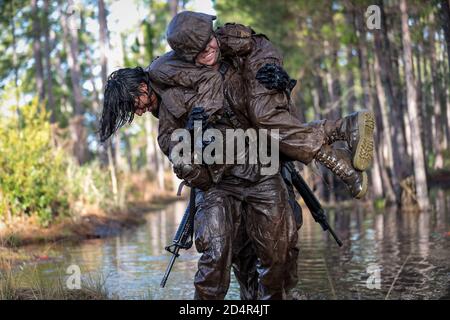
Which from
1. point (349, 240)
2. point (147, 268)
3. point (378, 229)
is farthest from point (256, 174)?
point (378, 229)

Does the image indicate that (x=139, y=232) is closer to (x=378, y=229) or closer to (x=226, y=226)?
(x=378, y=229)

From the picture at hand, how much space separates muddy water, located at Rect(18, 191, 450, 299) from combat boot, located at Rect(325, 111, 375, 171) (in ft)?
3.92

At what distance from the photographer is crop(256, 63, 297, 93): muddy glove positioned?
234 inches

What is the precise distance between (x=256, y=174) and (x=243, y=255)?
3.43 feet

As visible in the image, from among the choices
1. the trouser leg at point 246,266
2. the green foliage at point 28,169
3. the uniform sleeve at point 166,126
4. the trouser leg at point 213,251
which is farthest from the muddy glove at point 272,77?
the green foliage at point 28,169

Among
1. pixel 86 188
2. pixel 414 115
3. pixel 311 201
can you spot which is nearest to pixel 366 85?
pixel 414 115

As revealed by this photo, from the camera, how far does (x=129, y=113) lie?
6422 millimetres

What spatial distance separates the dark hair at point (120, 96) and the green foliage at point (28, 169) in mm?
9158

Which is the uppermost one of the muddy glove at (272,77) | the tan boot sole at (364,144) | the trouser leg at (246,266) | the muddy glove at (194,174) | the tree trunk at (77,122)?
the tree trunk at (77,122)

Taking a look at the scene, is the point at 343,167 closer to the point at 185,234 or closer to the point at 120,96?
the point at 185,234

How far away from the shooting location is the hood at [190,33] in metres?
5.77

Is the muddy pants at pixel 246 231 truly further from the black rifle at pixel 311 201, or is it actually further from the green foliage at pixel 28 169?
the green foliage at pixel 28 169

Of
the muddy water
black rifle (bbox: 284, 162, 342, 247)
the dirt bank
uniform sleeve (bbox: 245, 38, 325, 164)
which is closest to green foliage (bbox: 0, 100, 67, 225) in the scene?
the dirt bank

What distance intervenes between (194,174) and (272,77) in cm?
95
